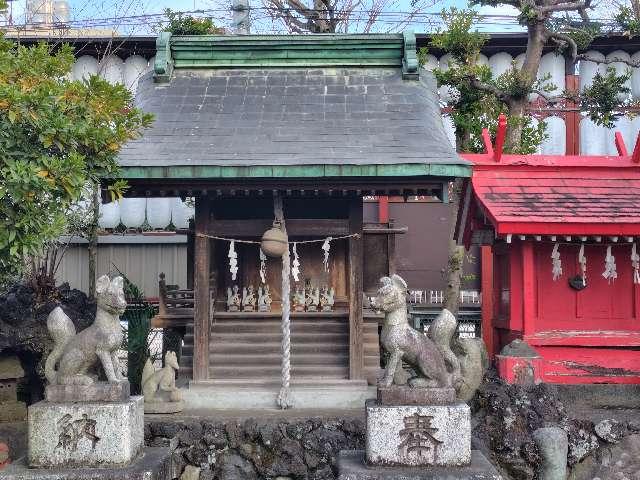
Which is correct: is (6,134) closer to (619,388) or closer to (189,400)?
(189,400)

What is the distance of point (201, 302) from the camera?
10047 millimetres

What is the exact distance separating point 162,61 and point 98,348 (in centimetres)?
584

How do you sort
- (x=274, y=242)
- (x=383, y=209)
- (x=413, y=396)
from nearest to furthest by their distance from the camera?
(x=413, y=396), (x=274, y=242), (x=383, y=209)

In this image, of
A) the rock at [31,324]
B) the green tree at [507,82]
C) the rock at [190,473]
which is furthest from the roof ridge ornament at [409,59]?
the rock at [31,324]

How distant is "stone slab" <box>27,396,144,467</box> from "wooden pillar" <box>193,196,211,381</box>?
318cm

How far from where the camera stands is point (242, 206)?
11242 millimetres

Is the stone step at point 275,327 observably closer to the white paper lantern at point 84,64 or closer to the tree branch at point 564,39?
the tree branch at point 564,39

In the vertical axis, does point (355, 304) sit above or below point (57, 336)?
above

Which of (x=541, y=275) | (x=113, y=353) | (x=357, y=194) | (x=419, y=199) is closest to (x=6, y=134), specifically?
(x=113, y=353)

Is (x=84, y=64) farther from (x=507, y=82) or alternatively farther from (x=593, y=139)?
(x=593, y=139)

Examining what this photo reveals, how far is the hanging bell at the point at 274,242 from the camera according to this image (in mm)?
9344

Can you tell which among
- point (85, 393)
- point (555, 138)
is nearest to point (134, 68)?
point (555, 138)

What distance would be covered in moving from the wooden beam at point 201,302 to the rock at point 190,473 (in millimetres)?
1687

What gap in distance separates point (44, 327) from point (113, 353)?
194 inches
